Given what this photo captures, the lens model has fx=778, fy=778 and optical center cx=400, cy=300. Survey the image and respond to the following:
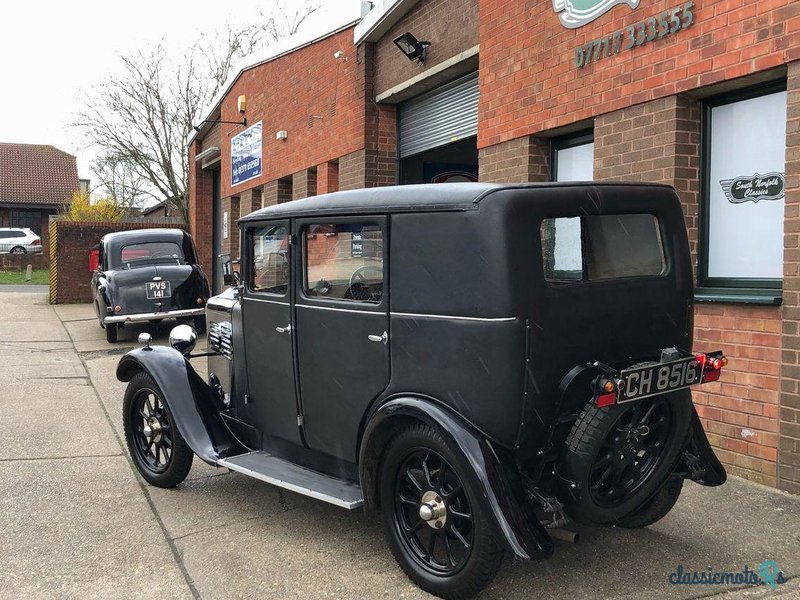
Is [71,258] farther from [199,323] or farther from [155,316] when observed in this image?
[155,316]

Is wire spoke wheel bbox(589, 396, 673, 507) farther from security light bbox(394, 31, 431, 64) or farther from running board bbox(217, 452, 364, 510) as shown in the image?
security light bbox(394, 31, 431, 64)

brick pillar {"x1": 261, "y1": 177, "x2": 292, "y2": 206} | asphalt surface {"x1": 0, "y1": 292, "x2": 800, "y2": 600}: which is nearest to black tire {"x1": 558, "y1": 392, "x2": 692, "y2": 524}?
asphalt surface {"x1": 0, "y1": 292, "x2": 800, "y2": 600}

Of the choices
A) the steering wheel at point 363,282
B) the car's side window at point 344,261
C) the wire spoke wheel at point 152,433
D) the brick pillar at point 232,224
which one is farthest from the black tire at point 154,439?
the brick pillar at point 232,224

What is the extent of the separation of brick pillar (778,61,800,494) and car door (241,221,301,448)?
3.01 m

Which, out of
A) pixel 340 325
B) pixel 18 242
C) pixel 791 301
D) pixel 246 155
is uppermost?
pixel 246 155

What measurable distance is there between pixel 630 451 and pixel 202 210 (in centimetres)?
1925

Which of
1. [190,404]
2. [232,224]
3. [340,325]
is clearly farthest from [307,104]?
[340,325]

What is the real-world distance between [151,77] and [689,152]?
2913cm

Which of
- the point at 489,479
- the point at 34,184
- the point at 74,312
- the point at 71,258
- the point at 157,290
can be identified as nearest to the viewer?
the point at 489,479

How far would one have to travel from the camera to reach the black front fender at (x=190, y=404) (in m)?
4.57

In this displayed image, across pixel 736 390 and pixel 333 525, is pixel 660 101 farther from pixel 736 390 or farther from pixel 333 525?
pixel 333 525

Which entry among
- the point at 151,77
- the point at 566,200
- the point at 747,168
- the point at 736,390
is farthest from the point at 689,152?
the point at 151,77

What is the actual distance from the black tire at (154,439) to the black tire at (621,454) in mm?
2488

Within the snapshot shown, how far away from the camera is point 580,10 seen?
651cm
